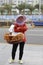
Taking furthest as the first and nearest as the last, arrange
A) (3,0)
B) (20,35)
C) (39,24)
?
(3,0)
(39,24)
(20,35)

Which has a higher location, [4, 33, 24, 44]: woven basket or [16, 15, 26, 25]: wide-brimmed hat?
[16, 15, 26, 25]: wide-brimmed hat

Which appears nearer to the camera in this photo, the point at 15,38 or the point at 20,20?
the point at 15,38

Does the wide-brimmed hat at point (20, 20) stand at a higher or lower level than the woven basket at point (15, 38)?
higher

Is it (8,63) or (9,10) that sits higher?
(8,63)

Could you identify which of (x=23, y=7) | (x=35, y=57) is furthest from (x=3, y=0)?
(x=35, y=57)

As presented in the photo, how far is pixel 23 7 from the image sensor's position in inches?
2485

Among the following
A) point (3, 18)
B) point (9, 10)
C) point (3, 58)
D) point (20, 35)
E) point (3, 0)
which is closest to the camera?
point (20, 35)

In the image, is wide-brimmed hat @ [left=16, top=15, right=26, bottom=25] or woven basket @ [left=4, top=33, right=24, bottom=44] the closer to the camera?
woven basket @ [left=4, top=33, right=24, bottom=44]

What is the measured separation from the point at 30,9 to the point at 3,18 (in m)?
27.4

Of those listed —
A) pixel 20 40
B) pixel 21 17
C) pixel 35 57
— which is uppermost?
pixel 21 17

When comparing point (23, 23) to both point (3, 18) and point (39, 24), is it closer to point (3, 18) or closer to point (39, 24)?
point (39, 24)

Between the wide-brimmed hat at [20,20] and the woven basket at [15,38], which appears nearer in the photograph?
the woven basket at [15,38]

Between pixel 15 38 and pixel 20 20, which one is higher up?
pixel 20 20

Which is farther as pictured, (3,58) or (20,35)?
(3,58)
